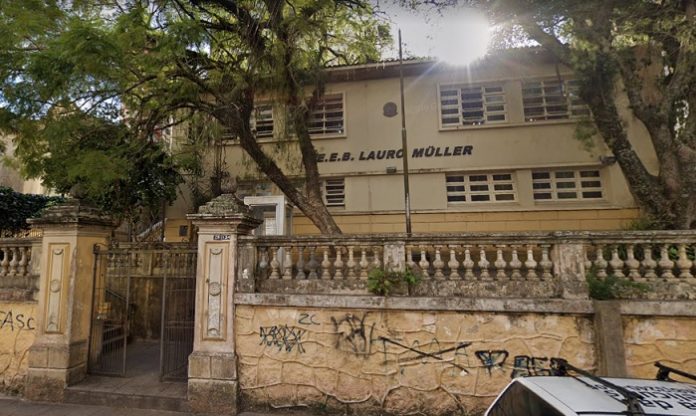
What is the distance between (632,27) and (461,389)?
7098 mm

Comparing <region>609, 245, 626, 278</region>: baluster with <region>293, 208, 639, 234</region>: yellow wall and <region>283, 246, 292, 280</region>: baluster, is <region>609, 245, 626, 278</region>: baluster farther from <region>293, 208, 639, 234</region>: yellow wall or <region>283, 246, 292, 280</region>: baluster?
<region>293, 208, 639, 234</region>: yellow wall

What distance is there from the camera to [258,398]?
5.36 m

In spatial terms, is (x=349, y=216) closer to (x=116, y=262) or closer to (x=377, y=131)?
(x=377, y=131)

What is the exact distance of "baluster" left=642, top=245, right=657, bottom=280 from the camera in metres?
4.80

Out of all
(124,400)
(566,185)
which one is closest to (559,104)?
(566,185)

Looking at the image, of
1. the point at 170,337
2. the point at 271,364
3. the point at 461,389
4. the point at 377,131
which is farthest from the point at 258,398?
the point at 377,131

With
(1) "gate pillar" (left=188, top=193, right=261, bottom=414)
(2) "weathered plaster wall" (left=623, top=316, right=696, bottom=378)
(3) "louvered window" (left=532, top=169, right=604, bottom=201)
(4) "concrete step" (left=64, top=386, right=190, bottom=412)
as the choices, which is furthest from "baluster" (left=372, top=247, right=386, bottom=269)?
(3) "louvered window" (left=532, top=169, right=604, bottom=201)

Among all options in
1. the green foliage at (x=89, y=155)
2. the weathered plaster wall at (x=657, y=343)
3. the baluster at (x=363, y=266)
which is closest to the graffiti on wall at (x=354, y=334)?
the baluster at (x=363, y=266)

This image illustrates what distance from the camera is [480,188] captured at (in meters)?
11.4

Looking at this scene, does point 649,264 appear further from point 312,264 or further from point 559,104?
point 559,104

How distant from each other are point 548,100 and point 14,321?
45.4ft

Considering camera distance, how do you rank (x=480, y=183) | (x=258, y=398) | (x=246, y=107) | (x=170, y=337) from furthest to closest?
(x=480, y=183) < (x=246, y=107) < (x=170, y=337) < (x=258, y=398)

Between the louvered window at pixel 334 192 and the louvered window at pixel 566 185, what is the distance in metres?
5.82

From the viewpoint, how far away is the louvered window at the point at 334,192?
39.2 feet
